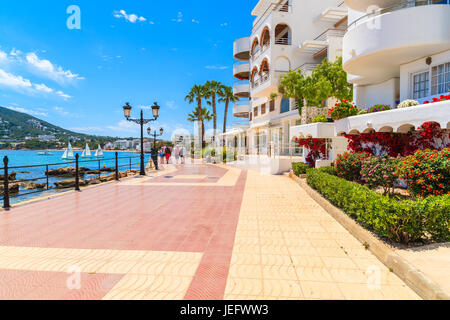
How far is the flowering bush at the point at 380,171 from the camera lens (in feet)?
20.4

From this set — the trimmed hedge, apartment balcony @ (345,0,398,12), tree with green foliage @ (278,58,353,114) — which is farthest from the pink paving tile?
tree with green foliage @ (278,58,353,114)

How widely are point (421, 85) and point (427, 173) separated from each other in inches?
211

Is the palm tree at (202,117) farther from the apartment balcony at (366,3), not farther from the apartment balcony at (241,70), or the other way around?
A: the apartment balcony at (366,3)

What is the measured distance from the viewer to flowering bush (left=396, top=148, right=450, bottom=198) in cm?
523

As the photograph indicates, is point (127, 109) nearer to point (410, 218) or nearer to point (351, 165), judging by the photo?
point (351, 165)

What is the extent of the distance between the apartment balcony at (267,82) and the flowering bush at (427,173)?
16.1 metres

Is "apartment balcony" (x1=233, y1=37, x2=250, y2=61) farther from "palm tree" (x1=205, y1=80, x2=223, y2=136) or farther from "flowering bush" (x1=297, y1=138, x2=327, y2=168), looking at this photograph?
"flowering bush" (x1=297, y1=138, x2=327, y2=168)

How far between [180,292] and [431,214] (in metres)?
3.72

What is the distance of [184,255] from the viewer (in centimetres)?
408

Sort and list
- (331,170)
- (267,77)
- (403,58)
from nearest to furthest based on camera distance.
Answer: (403,58)
(331,170)
(267,77)

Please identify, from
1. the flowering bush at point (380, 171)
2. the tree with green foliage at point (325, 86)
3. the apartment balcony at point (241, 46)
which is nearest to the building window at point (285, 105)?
the tree with green foliage at point (325, 86)

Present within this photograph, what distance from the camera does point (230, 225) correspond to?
224 inches

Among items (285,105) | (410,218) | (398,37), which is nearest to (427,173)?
(410,218)
